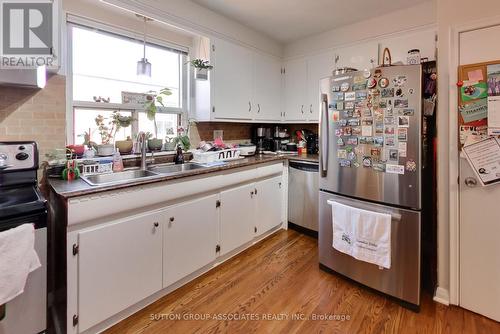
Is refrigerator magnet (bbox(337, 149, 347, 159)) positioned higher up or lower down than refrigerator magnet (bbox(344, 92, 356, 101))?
lower down

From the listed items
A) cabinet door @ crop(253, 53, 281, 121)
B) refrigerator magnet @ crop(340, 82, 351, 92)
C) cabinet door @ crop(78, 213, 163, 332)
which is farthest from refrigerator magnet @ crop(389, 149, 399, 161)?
cabinet door @ crop(253, 53, 281, 121)

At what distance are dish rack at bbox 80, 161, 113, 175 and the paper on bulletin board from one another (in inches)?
102

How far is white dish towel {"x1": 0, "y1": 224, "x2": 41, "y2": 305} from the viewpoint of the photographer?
1.20 metres

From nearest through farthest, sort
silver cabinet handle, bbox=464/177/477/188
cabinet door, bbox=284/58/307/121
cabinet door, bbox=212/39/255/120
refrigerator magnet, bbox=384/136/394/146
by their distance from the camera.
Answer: silver cabinet handle, bbox=464/177/477/188
refrigerator magnet, bbox=384/136/394/146
cabinet door, bbox=212/39/255/120
cabinet door, bbox=284/58/307/121

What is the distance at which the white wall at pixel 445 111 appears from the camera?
1772 millimetres

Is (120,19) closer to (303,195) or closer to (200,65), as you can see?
(200,65)

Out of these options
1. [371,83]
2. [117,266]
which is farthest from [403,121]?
[117,266]

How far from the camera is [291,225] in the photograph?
3.35 metres

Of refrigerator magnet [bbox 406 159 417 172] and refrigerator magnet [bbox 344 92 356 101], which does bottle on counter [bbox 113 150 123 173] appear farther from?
refrigerator magnet [bbox 406 159 417 172]

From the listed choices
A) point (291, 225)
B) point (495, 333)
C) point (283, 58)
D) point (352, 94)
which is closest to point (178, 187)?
point (352, 94)

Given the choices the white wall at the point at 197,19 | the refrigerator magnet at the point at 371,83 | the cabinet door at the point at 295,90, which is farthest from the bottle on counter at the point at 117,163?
the cabinet door at the point at 295,90

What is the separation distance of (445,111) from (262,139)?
6.98ft

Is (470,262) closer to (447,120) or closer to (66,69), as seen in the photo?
(447,120)

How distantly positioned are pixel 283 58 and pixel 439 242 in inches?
114
